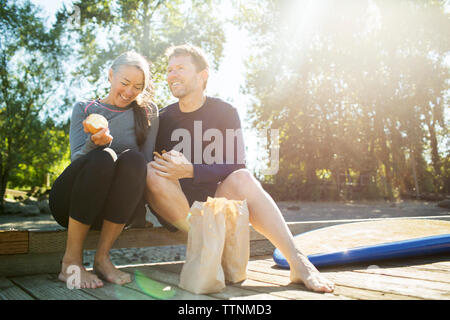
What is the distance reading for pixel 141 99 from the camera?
8.32 feet

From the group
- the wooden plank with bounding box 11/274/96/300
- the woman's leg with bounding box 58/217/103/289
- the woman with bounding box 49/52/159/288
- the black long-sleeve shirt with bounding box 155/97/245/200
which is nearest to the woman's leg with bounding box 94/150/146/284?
the woman with bounding box 49/52/159/288

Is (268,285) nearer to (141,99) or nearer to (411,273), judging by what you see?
(411,273)

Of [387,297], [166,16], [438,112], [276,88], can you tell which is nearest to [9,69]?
[166,16]

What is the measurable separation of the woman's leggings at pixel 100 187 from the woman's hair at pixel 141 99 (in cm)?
42

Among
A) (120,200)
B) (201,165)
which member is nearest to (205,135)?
(201,165)

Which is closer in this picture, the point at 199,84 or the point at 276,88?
the point at 199,84

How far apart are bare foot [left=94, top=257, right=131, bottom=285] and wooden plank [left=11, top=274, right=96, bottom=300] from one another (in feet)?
0.60

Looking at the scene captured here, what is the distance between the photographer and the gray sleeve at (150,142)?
8.23ft

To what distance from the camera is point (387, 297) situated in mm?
1665

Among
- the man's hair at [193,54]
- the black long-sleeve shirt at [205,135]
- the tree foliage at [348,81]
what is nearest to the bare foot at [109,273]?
the black long-sleeve shirt at [205,135]

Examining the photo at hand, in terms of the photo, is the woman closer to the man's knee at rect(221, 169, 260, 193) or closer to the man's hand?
the man's hand
